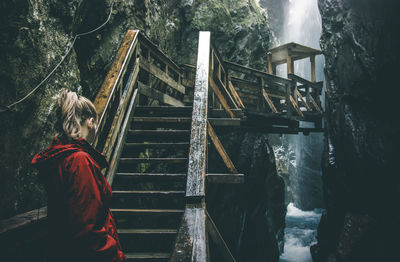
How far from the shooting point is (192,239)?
139 cm

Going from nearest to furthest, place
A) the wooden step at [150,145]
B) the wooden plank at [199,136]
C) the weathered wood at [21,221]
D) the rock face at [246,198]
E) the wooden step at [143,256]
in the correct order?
1. the weathered wood at [21,221]
2. the wooden plank at [199,136]
3. the wooden step at [143,256]
4. the wooden step at [150,145]
5. the rock face at [246,198]

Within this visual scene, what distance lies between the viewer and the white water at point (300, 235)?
17.5 m

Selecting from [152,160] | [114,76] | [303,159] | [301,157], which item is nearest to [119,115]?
[114,76]

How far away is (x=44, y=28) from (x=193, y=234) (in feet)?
9.21

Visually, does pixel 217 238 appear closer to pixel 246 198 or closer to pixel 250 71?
pixel 250 71

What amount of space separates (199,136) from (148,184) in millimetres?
3786

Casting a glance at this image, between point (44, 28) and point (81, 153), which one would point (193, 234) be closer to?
point (81, 153)

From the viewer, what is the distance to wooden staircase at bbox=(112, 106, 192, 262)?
244 cm

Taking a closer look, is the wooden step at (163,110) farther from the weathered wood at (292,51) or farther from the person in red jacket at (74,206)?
the weathered wood at (292,51)

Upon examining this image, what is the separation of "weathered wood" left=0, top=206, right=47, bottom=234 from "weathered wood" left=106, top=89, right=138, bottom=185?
39.4 inches

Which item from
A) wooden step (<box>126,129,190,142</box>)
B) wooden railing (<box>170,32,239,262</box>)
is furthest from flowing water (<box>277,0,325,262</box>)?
wooden railing (<box>170,32,239,262</box>)

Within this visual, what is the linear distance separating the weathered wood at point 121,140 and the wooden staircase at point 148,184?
9 cm

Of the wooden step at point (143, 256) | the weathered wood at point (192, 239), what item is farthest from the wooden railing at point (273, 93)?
the weathered wood at point (192, 239)

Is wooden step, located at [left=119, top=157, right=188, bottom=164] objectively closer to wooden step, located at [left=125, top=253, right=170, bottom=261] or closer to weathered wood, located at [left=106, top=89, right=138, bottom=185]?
weathered wood, located at [left=106, top=89, right=138, bottom=185]
